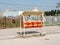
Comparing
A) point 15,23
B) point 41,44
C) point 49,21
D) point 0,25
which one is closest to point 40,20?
point 41,44

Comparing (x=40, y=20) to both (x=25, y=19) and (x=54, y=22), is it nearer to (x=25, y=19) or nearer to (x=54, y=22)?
(x=25, y=19)

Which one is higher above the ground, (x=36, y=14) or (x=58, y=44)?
(x=36, y=14)

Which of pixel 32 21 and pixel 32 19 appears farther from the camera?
pixel 32 19

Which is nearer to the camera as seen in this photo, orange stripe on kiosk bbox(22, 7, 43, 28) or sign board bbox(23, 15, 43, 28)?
orange stripe on kiosk bbox(22, 7, 43, 28)

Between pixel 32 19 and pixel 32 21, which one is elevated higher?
pixel 32 19

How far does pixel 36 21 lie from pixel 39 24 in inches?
18.3

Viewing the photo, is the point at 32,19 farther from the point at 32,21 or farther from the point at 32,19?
the point at 32,21

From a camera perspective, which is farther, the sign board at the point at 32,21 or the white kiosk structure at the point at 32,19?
the sign board at the point at 32,21

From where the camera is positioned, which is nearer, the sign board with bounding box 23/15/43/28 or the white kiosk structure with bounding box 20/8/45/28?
the white kiosk structure with bounding box 20/8/45/28

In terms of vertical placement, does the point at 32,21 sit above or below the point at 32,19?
below

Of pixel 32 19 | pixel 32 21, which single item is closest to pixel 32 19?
pixel 32 19

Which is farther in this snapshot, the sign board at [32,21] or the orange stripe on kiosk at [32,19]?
the sign board at [32,21]

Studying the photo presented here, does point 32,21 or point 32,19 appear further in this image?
point 32,19

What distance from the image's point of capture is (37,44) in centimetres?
1582
